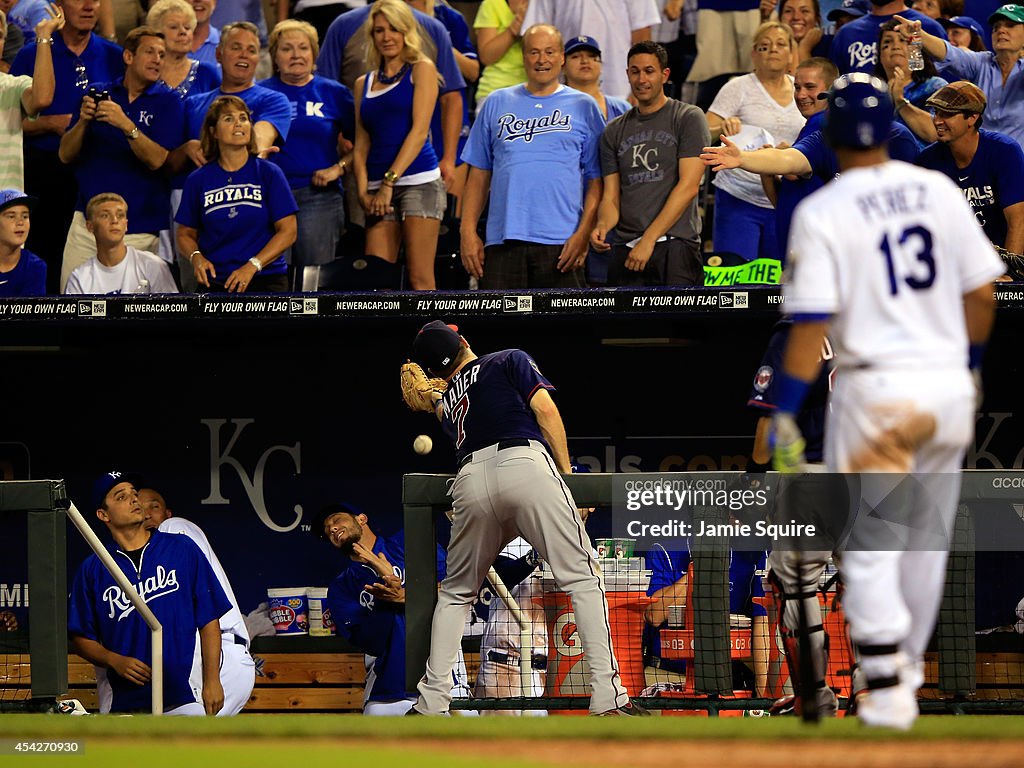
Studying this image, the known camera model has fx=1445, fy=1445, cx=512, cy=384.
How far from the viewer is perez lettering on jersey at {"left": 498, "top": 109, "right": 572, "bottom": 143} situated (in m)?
7.86

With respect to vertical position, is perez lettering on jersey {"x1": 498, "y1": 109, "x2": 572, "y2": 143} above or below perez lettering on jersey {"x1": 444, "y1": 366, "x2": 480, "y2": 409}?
above

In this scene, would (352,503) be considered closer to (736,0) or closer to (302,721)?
(302,721)

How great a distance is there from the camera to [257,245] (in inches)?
304

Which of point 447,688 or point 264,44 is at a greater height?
point 264,44

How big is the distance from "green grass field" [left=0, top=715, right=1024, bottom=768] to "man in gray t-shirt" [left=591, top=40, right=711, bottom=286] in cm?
326

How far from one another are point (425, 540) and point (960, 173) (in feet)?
10.7

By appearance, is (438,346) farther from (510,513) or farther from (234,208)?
(234,208)

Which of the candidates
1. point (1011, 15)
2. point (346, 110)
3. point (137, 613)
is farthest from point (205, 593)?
point (1011, 15)

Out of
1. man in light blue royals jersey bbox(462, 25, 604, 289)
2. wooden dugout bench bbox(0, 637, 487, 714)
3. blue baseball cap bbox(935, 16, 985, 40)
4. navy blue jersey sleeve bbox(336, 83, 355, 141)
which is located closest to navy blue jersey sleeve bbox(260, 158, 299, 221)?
navy blue jersey sleeve bbox(336, 83, 355, 141)

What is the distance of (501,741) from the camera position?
170 inches

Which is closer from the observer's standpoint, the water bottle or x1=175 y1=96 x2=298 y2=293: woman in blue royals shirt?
x1=175 y1=96 x2=298 y2=293: woman in blue royals shirt

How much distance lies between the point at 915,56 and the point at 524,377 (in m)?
3.27

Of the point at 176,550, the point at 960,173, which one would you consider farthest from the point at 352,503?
the point at 960,173

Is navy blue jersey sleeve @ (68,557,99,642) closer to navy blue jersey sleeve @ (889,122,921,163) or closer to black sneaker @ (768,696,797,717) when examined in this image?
black sneaker @ (768,696,797,717)
